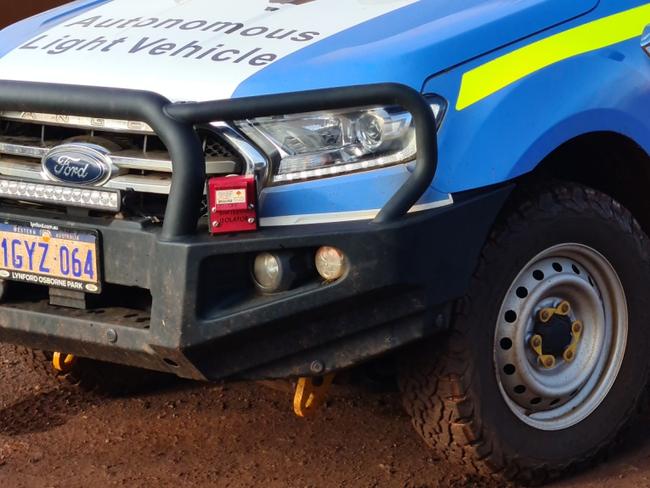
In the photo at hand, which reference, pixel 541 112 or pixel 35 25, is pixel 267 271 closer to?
pixel 541 112

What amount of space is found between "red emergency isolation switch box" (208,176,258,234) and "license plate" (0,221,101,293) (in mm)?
370

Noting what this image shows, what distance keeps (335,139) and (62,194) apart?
29.5 inches

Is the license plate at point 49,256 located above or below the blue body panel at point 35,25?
below

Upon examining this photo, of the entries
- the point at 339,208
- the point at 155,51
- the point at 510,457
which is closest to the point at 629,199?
the point at 510,457

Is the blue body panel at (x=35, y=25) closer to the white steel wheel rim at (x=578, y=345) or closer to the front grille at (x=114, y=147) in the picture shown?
the front grille at (x=114, y=147)

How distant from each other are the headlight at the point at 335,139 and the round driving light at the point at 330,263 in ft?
0.65

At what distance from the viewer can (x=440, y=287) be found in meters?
3.28

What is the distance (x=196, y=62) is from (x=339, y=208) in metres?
0.59

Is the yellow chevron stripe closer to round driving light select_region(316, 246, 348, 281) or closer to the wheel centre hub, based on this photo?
round driving light select_region(316, 246, 348, 281)

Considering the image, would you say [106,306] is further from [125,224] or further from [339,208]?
[339,208]

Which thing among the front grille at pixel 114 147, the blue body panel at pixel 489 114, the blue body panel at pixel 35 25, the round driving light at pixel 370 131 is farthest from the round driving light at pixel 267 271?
the blue body panel at pixel 35 25

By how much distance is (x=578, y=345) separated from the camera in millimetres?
3775

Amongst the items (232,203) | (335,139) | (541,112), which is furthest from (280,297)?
(541,112)

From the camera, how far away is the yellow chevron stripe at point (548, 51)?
10.9 ft
